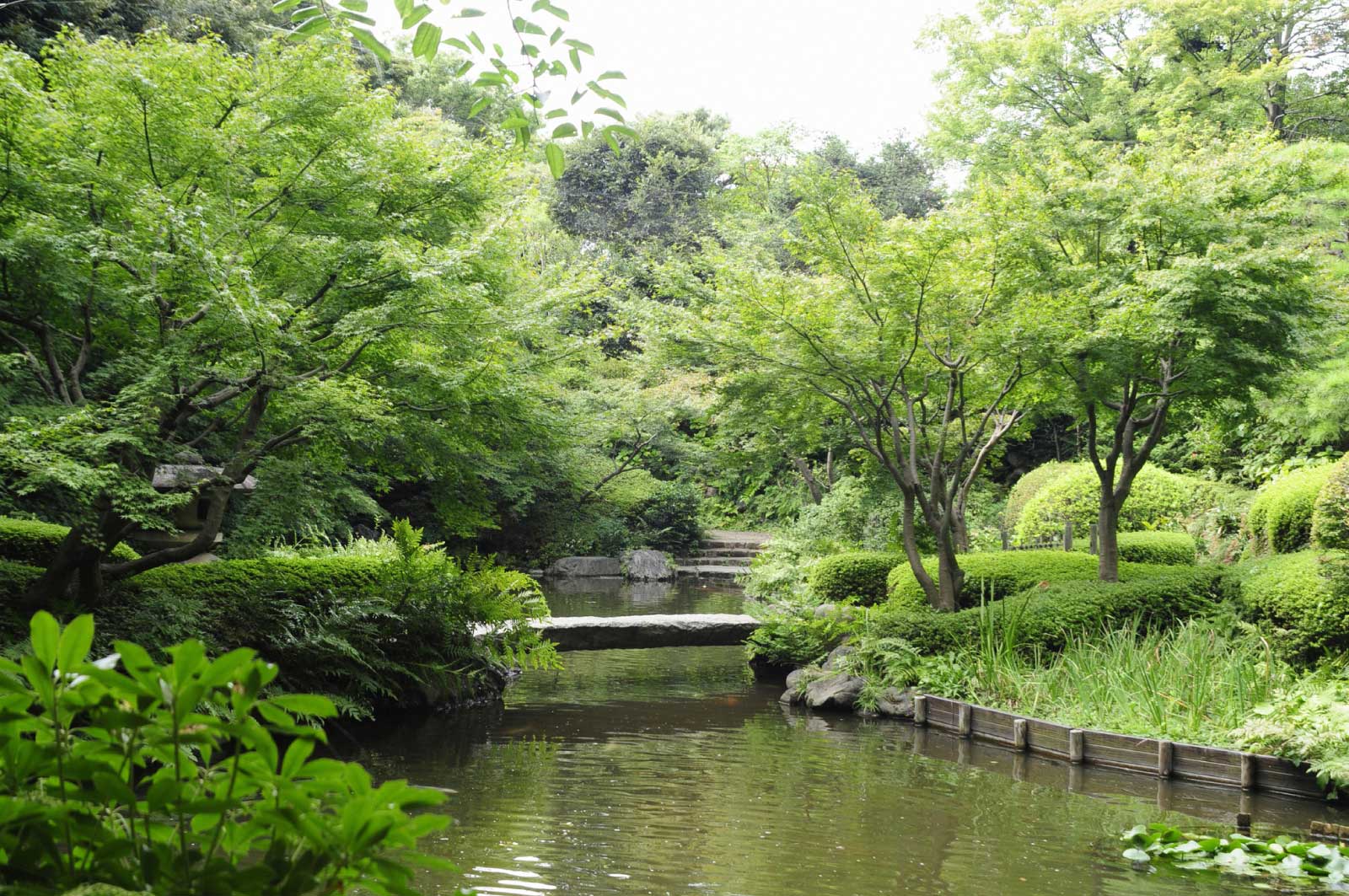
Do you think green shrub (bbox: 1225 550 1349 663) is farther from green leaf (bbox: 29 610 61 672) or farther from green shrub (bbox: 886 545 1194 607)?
green leaf (bbox: 29 610 61 672)

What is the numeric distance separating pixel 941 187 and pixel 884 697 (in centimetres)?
2135

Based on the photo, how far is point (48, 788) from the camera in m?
1.18

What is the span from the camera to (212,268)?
596cm

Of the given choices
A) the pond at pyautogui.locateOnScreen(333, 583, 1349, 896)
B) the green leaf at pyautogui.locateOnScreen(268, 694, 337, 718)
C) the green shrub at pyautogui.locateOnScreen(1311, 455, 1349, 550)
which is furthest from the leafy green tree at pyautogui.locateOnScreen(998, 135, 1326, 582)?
the green leaf at pyautogui.locateOnScreen(268, 694, 337, 718)

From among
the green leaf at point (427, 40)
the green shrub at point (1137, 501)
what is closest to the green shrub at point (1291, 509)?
the green shrub at point (1137, 501)

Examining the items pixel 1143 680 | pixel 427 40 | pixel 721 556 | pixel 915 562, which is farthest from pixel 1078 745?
pixel 721 556

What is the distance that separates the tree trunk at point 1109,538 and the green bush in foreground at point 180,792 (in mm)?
10451

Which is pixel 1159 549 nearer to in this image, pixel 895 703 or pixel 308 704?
pixel 895 703

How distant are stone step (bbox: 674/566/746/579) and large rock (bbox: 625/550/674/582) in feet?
1.69

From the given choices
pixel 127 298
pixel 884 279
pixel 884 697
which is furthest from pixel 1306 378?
pixel 127 298

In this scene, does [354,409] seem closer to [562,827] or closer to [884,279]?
[562,827]

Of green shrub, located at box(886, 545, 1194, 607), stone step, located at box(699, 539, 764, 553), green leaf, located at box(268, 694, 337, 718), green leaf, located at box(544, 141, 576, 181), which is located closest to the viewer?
green leaf, located at box(268, 694, 337, 718)

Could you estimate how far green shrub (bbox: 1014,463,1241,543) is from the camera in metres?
14.4

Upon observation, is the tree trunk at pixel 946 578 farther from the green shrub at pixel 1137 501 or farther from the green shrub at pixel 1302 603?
the green shrub at pixel 1137 501
